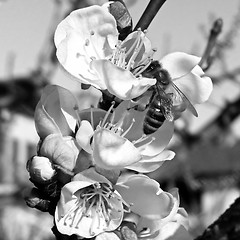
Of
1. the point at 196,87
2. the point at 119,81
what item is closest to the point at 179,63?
the point at 196,87

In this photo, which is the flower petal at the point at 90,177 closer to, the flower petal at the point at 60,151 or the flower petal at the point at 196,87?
the flower petal at the point at 60,151

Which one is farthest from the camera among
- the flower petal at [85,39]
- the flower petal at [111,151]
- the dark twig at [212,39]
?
the dark twig at [212,39]

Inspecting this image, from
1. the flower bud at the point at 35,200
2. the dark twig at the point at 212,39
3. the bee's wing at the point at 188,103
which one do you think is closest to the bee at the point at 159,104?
the bee's wing at the point at 188,103

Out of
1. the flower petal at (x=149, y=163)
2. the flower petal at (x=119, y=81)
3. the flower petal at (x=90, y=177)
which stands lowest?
the flower petal at (x=90, y=177)

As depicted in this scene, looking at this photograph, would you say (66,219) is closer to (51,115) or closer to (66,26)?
(51,115)

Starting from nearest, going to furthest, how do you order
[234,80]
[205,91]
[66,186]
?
[66,186] → [205,91] → [234,80]

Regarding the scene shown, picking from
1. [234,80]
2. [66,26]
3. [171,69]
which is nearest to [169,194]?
[171,69]

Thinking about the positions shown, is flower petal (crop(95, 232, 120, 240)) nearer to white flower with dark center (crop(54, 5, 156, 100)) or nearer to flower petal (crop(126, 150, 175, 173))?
flower petal (crop(126, 150, 175, 173))
